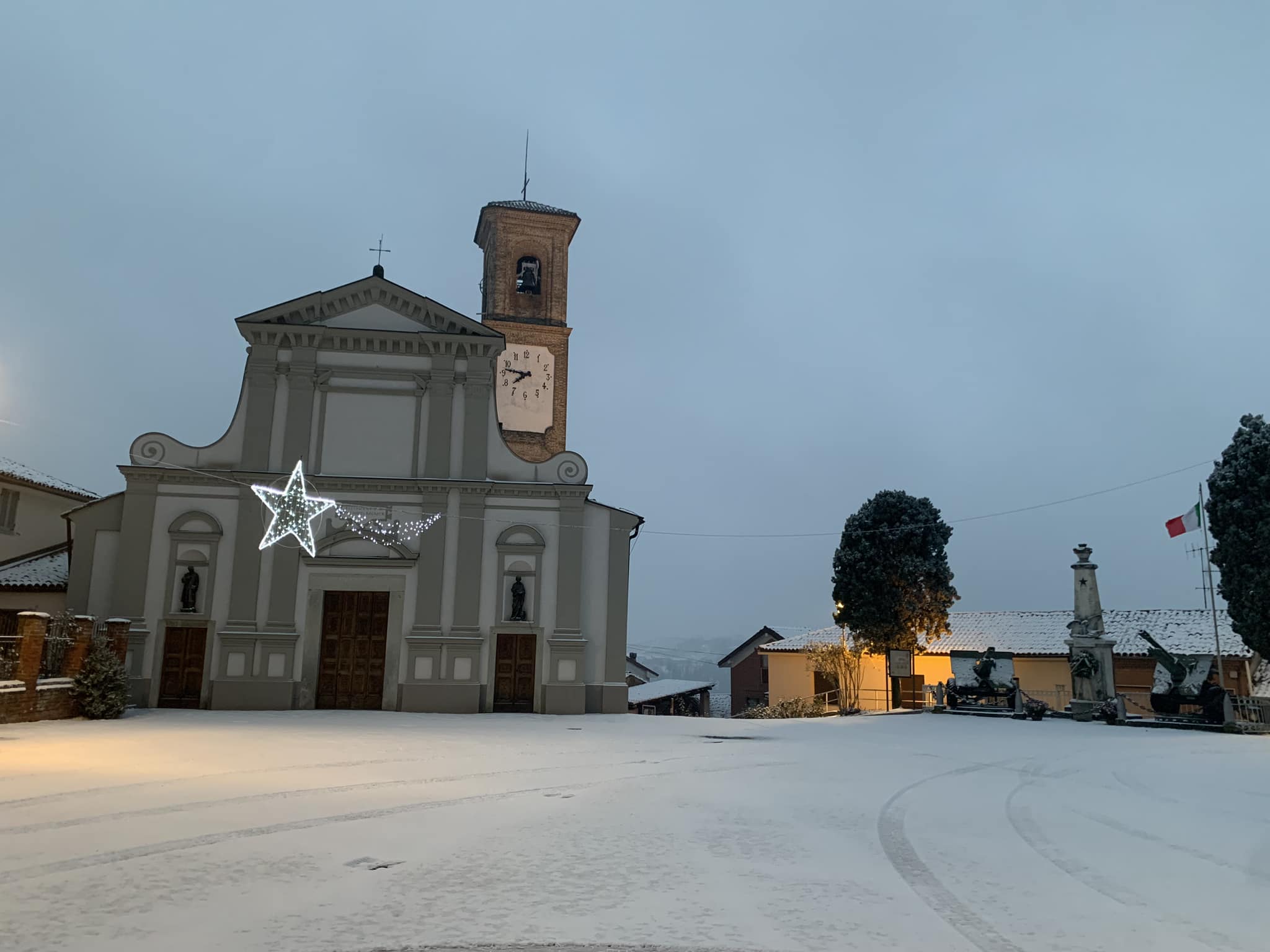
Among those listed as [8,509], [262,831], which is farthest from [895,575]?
[8,509]

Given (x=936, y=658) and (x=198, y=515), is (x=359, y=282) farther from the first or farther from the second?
(x=936, y=658)

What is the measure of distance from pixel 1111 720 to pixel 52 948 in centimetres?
2278

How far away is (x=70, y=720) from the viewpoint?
16750mm

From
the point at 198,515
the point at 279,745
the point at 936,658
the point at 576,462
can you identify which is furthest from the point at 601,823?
the point at 936,658

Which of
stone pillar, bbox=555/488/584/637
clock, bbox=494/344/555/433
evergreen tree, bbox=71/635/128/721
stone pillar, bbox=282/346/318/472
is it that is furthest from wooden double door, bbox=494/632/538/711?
clock, bbox=494/344/555/433

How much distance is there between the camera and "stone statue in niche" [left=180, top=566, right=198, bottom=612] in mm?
21391

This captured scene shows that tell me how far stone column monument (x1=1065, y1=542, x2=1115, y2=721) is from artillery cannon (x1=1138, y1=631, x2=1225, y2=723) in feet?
3.55

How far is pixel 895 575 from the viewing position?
32.2 metres

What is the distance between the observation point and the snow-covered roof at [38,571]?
76.4ft

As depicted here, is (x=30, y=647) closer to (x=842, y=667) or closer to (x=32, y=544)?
(x=32, y=544)

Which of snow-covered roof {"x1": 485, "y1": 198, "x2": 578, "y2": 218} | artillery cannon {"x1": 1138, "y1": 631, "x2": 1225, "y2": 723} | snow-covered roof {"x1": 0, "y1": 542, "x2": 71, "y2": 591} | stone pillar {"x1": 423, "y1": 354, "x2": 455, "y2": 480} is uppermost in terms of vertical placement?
snow-covered roof {"x1": 485, "y1": 198, "x2": 578, "y2": 218}

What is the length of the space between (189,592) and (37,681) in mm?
5392

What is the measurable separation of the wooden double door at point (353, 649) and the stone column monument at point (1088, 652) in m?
17.7

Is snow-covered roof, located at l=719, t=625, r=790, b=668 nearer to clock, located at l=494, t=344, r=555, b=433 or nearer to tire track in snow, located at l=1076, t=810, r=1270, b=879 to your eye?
clock, located at l=494, t=344, r=555, b=433
